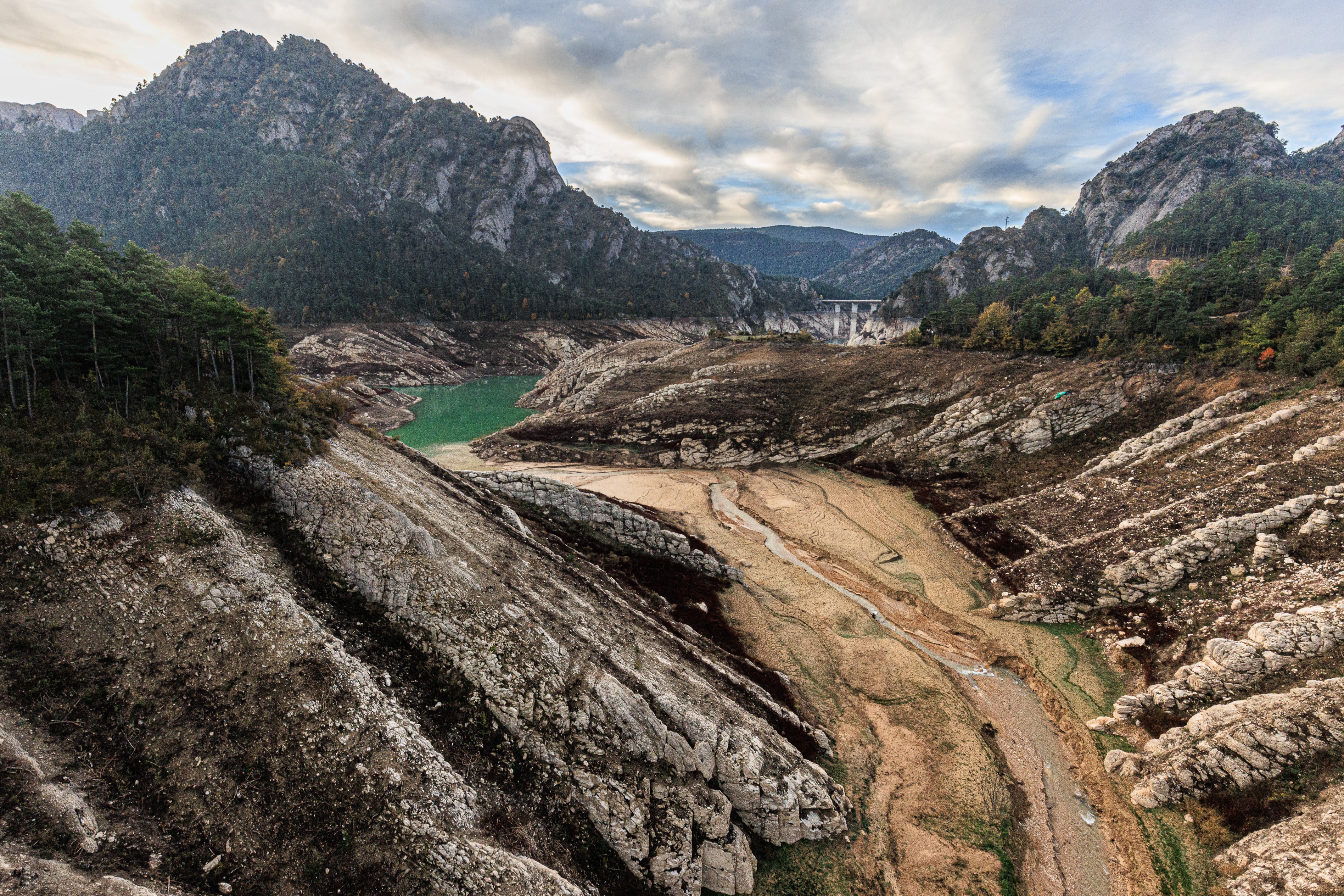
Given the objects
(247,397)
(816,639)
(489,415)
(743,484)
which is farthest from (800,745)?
(489,415)

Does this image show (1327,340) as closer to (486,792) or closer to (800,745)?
(800,745)

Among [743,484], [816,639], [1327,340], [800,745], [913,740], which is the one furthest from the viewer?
[743,484]

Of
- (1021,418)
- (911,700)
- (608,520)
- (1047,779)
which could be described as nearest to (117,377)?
(608,520)

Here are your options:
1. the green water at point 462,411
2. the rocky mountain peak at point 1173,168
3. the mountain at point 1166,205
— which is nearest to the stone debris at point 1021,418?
the green water at point 462,411

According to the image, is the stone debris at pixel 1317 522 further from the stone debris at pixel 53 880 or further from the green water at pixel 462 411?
the green water at pixel 462 411

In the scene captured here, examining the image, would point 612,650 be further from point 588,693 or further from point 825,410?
point 825,410
